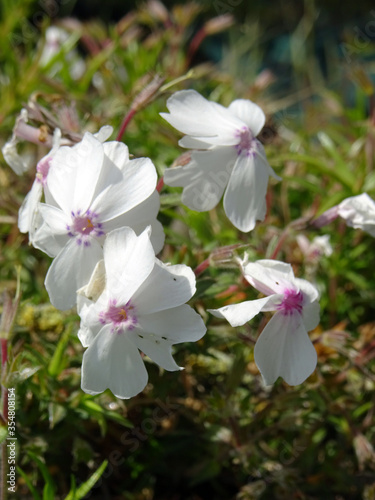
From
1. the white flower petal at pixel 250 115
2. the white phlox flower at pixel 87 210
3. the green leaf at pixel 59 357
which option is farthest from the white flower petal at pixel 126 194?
the green leaf at pixel 59 357

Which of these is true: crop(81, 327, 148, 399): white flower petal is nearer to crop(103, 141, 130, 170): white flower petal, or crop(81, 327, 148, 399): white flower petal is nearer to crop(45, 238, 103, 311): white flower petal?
→ crop(45, 238, 103, 311): white flower petal

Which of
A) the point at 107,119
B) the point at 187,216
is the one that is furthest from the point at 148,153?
the point at 187,216

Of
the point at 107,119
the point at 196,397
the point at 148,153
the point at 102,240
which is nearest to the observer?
the point at 102,240

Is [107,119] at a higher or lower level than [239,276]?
higher

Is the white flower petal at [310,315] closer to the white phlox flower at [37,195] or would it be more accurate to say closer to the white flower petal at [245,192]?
the white flower petal at [245,192]

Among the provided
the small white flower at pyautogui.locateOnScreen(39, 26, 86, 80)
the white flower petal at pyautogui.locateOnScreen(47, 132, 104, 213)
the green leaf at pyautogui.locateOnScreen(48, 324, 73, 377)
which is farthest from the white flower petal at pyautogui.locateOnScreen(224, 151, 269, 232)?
the small white flower at pyautogui.locateOnScreen(39, 26, 86, 80)

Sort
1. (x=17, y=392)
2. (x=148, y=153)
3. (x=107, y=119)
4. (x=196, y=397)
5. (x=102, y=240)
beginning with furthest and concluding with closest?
(x=148, y=153) < (x=107, y=119) < (x=196, y=397) < (x=17, y=392) < (x=102, y=240)

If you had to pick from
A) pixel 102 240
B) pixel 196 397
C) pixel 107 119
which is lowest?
pixel 196 397

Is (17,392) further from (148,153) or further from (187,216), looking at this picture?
(148,153)
